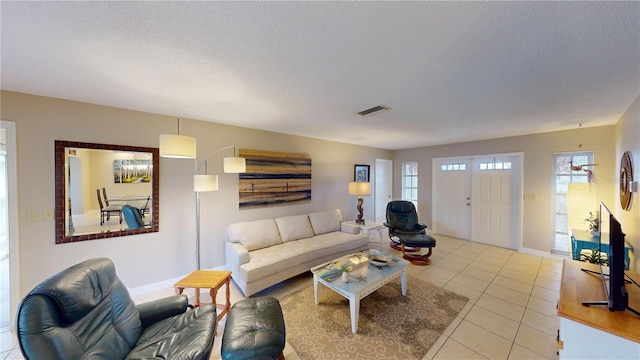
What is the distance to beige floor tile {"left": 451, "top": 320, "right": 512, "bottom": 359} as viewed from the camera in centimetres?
183

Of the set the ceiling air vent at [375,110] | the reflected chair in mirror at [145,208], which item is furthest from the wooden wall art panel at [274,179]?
the ceiling air vent at [375,110]

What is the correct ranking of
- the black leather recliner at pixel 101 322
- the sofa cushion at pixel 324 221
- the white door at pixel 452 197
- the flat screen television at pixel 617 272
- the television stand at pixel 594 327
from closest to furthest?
the black leather recliner at pixel 101 322
the television stand at pixel 594 327
the flat screen television at pixel 617 272
the sofa cushion at pixel 324 221
the white door at pixel 452 197

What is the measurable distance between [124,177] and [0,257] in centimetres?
278

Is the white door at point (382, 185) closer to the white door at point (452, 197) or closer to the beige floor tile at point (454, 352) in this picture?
the white door at point (452, 197)

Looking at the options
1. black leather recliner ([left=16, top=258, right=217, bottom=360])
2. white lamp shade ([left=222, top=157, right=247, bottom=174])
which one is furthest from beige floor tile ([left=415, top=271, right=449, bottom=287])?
white lamp shade ([left=222, top=157, right=247, bottom=174])

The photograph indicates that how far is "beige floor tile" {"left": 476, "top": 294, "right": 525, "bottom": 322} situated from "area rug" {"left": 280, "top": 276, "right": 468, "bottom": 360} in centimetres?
22

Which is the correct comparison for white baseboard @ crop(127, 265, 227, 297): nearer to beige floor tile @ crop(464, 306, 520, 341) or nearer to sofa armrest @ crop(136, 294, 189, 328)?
sofa armrest @ crop(136, 294, 189, 328)

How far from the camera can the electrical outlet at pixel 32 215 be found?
216 cm

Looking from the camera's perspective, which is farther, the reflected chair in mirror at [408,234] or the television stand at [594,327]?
the reflected chair in mirror at [408,234]

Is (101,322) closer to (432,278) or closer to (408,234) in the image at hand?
(432,278)

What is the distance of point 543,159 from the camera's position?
392cm

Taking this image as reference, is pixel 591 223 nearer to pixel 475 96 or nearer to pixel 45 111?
pixel 475 96

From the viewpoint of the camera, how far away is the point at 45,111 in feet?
7.26

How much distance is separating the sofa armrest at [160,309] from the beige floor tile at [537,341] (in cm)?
292
